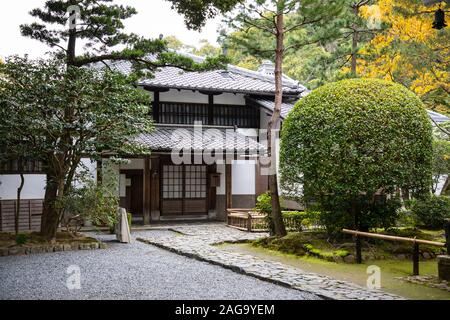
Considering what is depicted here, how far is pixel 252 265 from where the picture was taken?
9734 mm

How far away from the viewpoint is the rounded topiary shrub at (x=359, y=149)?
10930 millimetres

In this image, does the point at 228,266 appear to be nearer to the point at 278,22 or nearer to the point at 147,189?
the point at 278,22

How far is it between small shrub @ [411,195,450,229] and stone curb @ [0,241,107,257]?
33.2 ft

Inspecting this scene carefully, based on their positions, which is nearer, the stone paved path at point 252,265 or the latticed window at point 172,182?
the stone paved path at point 252,265

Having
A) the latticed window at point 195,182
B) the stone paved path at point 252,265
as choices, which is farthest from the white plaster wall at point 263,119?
the stone paved path at point 252,265

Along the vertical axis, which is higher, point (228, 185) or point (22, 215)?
point (228, 185)

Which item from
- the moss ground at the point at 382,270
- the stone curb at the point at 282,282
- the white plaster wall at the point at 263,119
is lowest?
the moss ground at the point at 382,270

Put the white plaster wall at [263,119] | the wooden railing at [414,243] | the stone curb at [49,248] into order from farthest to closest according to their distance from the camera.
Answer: the white plaster wall at [263,119] < the stone curb at [49,248] < the wooden railing at [414,243]

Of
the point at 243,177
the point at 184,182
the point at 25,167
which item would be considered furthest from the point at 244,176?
the point at 25,167

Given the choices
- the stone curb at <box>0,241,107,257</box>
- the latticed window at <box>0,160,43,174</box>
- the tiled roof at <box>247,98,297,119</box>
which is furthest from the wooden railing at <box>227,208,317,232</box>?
the latticed window at <box>0,160,43,174</box>

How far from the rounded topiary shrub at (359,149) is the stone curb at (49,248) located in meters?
5.44

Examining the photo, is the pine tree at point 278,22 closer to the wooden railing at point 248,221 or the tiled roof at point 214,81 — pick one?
the wooden railing at point 248,221

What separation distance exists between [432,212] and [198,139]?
9008 mm
